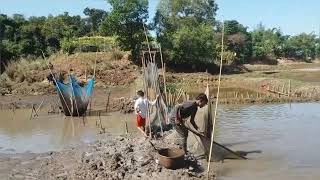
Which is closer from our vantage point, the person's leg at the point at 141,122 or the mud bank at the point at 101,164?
the mud bank at the point at 101,164

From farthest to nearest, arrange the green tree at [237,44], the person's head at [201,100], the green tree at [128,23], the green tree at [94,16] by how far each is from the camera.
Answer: the green tree at [94,16]
the green tree at [237,44]
the green tree at [128,23]
the person's head at [201,100]

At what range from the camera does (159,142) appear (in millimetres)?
9883

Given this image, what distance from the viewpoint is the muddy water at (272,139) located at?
824cm

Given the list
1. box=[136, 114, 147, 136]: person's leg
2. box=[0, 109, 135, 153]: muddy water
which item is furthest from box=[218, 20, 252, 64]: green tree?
box=[136, 114, 147, 136]: person's leg

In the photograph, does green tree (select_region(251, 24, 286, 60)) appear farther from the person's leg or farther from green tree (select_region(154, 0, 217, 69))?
the person's leg

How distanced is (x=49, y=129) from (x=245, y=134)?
235 inches

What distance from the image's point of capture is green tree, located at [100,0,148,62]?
103ft

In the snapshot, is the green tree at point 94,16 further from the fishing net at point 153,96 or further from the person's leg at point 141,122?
the person's leg at point 141,122

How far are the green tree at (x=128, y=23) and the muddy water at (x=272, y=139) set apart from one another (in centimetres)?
1449

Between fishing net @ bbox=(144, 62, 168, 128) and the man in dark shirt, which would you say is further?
fishing net @ bbox=(144, 62, 168, 128)

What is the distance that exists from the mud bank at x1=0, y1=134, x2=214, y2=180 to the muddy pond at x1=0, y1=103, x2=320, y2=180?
855mm

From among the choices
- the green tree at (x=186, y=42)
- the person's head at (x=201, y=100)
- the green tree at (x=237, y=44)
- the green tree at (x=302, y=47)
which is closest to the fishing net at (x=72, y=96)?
the person's head at (x=201, y=100)

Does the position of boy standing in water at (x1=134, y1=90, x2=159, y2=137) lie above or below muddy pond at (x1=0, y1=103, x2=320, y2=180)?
above

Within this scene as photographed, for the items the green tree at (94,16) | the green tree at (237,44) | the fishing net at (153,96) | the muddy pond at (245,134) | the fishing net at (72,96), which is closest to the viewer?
the muddy pond at (245,134)
